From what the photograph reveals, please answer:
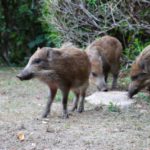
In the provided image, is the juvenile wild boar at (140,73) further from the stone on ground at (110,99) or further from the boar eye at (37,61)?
the boar eye at (37,61)

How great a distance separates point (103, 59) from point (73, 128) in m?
3.43

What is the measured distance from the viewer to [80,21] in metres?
11.5

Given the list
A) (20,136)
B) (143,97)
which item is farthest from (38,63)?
(143,97)

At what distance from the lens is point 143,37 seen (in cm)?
1135

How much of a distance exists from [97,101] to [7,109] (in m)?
1.52

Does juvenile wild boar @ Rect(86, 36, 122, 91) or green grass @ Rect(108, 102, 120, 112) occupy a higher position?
juvenile wild boar @ Rect(86, 36, 122, 91)

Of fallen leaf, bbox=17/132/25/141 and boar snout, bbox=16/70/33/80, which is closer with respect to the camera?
fallen leaf, bbox=17/132/25/141

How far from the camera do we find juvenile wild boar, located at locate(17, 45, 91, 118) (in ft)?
23.0

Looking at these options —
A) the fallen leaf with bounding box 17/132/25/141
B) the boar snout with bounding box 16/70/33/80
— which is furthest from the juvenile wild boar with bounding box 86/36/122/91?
the fallen leaf with bounding box 17/132/25/141

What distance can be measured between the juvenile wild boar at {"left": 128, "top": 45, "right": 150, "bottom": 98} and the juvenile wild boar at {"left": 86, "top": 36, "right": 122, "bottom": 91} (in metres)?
1.06

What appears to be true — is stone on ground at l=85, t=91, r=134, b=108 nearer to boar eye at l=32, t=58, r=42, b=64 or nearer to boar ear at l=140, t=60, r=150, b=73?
boar ear at l=140, t=60, r=150, b=73

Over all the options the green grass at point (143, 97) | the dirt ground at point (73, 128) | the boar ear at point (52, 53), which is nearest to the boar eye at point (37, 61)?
the boar ear at point (52, 53)

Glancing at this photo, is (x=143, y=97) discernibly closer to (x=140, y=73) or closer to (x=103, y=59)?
(x=140, y=73)

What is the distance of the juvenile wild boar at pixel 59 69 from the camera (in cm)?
701
